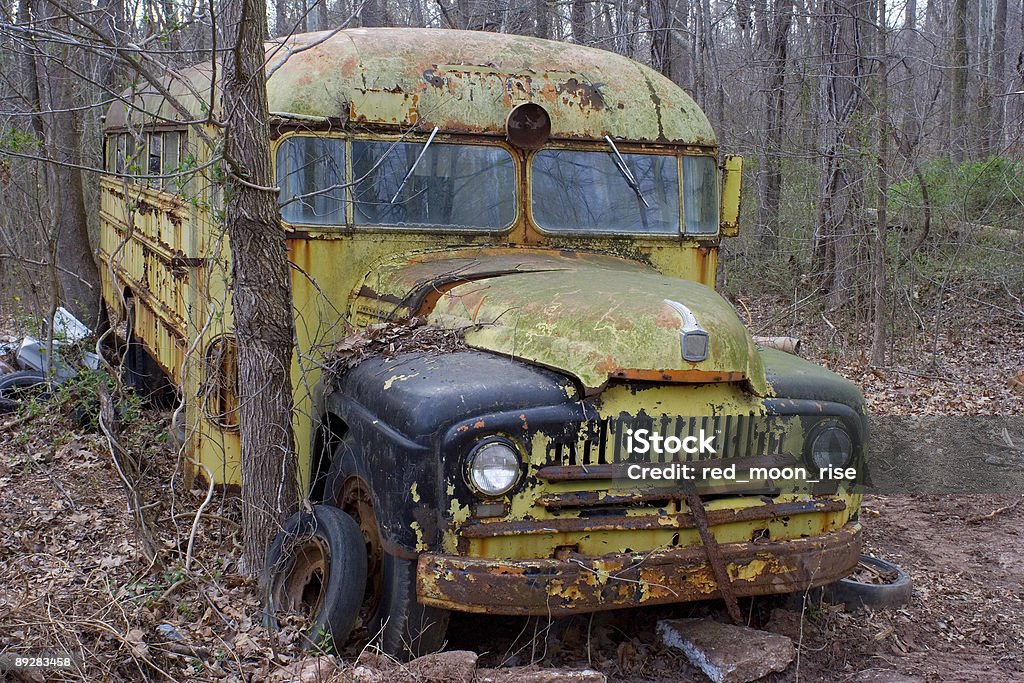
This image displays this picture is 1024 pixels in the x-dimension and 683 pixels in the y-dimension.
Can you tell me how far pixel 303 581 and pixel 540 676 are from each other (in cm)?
130

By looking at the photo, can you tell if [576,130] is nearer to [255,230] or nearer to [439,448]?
[255,230]

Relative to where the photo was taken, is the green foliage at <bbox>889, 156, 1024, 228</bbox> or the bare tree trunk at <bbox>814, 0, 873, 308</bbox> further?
the green foliage at <bbox>889, 156, 1024, 228</bbox>

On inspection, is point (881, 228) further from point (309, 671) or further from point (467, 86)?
point (309, 671)

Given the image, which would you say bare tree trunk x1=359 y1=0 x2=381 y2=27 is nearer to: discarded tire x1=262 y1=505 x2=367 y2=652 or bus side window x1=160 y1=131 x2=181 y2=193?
bus side window x1=160 y1=131 x2=181 y2=193

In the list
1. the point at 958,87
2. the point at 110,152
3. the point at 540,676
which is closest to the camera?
the point at 540,676

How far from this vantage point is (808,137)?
1491 centimetres

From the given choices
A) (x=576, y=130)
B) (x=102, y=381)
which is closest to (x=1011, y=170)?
(x=576, y=130)

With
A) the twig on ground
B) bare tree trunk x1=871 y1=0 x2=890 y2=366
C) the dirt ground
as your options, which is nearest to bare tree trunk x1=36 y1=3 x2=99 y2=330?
the dirt ground

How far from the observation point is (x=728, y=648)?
3.99m

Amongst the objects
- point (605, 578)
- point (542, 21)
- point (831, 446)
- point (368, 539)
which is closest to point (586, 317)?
point (605, 578)

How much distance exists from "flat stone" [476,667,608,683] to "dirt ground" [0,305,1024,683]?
28cm

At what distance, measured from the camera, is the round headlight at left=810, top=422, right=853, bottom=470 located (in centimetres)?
415

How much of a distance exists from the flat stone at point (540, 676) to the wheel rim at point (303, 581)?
3.24 feet

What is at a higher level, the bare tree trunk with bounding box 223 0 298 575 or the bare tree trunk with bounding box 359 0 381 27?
the bare tree trunk with bounding box 359 0 381 27
